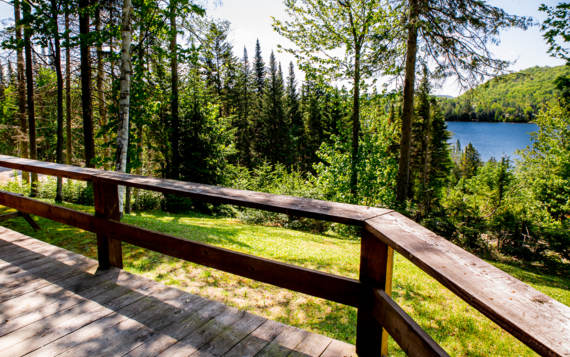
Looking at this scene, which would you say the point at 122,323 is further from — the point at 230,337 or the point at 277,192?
the point at 277,192

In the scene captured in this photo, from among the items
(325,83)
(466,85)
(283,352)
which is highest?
(325,83)

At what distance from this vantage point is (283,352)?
84.4 inches

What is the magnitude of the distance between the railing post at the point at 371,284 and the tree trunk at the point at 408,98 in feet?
31.2

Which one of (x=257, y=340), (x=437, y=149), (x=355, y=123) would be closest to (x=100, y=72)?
(x=355, y=123)

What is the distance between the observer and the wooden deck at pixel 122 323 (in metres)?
2.15

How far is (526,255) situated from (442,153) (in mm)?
25245

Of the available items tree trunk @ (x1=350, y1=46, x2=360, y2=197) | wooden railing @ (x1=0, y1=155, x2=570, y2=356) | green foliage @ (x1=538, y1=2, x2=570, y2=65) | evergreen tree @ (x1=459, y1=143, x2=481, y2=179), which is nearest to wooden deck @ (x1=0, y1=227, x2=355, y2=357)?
wooden railing @ (x1=0, y1=155, x2=570, y2=356)

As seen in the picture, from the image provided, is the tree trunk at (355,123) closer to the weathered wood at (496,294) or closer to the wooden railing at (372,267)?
the wooden railing at (372,267)

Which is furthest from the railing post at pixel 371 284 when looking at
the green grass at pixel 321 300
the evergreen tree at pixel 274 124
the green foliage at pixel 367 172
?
the evergreen tree at pixel 274 124

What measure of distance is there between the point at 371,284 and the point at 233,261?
3.52 feet

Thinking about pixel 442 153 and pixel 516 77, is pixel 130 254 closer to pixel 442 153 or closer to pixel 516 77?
pixel 516 77

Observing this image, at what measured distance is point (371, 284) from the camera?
6.14 feet

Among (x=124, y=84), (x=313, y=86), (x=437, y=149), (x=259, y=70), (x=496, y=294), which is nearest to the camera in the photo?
(x=496, y=294)

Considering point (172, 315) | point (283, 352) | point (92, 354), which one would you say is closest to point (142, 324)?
point (172, 315)
